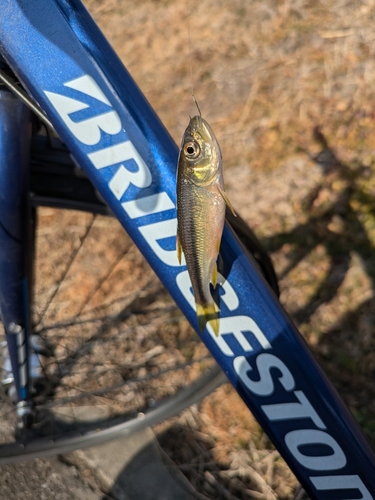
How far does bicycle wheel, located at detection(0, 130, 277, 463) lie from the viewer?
6.37 ft

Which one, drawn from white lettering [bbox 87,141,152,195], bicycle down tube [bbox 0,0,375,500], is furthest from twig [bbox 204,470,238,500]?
white lettering [bbox 87,141,152,195]

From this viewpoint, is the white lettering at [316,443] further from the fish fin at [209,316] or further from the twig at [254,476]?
the twig at [254,476]

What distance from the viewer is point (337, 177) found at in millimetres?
3152

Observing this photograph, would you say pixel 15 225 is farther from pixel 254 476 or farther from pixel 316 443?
pixel 254 476

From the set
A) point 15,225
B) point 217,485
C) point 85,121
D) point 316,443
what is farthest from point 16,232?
point 217,485

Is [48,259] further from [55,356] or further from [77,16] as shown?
[77,16]

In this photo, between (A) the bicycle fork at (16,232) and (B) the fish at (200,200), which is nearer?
(B) the fish at (200,200)

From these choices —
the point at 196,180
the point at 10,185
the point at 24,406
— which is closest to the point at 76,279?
the point at 24,406

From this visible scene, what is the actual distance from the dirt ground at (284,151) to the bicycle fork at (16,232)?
0.87 meters

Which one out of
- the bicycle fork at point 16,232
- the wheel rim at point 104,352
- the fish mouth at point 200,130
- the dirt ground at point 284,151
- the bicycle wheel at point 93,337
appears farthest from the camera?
the dirt ground at point 284,151

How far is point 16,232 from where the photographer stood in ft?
5.75

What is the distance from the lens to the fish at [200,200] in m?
1.14

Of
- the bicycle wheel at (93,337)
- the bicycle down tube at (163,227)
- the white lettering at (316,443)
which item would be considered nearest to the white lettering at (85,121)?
the bicycle down tube at (163,227)

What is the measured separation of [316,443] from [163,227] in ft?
2.35
